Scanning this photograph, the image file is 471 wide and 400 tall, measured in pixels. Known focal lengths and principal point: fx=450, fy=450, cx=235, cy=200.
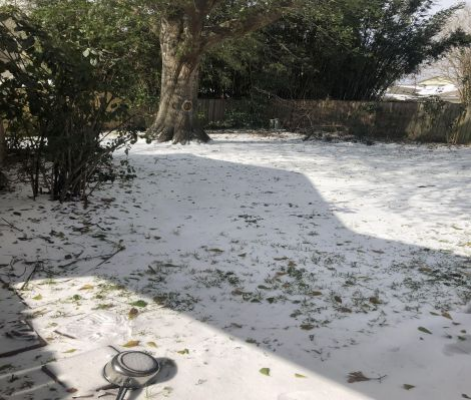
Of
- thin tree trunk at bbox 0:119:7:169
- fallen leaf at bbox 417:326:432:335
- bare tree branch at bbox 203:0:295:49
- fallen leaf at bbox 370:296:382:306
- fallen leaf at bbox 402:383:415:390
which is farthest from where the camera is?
bare tree branch at bbox 203:0:295:49

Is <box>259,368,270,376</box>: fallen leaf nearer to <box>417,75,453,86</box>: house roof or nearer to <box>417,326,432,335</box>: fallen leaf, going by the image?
<box>417,326,432,335</box>: fallen leaf

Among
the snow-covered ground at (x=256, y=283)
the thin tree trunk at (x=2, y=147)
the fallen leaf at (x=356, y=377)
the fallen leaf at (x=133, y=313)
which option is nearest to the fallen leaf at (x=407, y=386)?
Result: the snow-covered ground at (x=256, y=283)

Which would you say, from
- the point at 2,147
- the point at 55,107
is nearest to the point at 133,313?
the point at 55,107

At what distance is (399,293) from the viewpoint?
3766 mm

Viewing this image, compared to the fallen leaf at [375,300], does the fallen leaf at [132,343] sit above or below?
above

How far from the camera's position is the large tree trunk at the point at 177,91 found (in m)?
10.6

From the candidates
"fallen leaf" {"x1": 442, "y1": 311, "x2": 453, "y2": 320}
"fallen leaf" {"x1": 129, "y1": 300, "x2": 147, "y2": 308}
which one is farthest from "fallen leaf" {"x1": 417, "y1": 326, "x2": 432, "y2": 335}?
"fallen leaf" {"x1": 129, "y1": 300, "x2": 147, "y2": 308}

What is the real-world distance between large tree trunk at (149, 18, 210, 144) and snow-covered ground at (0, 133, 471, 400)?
374cm

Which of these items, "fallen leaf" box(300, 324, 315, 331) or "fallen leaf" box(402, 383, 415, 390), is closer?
"fallen leaf" box(402, 383, 415, 390)

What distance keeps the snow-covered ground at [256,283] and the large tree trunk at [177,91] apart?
3740 millimetres

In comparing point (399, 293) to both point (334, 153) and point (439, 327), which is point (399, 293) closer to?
point (439, 327)

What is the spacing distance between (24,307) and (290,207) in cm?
386

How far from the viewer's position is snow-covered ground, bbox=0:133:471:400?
2598 mm

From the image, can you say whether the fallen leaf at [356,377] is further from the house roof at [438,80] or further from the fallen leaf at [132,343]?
the house roof at [438,80]
